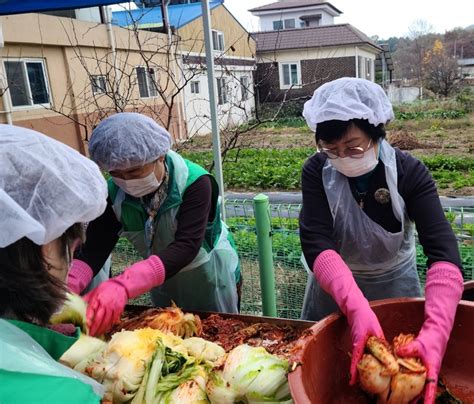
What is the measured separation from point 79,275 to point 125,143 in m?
0.70

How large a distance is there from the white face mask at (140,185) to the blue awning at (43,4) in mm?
1512

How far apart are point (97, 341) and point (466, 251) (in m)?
2.64

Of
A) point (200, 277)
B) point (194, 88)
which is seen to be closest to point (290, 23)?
point (194, 88)

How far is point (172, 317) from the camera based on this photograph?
72.6 inches

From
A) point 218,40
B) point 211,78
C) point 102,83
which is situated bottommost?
point 211,78

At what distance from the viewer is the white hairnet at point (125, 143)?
1.97 m

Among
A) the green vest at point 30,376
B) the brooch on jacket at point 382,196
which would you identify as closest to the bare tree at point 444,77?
the brooch on jacket at point 382,196

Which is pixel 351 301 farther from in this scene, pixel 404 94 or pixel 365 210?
pixel 404 94

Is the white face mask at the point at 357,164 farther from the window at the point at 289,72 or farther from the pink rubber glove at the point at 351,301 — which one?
the window at the point at 289,72

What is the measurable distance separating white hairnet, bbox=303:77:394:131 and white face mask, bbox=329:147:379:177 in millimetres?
141

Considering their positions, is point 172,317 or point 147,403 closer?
point 147,403

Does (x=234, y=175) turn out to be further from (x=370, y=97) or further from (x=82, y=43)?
(x=370, y=97)

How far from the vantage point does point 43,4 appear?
306 centimetres

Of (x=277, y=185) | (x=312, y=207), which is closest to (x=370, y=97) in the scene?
(x=312, y=207)
